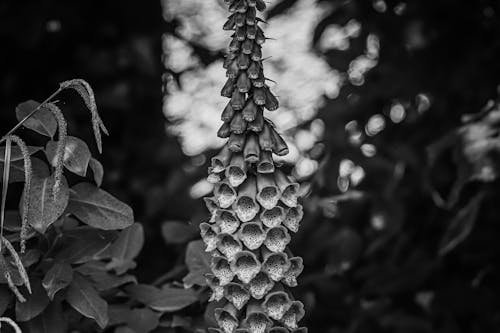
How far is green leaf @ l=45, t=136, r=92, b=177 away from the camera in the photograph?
212cm

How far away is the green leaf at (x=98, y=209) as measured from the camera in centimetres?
218

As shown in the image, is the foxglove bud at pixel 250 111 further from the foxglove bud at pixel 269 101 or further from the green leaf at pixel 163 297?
the green leaf at pixel 163 297

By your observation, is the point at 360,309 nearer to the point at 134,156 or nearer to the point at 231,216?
the point at 134,156

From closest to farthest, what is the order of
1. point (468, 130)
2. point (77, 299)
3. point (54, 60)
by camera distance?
point (77, 299), point (468, 130), point (54, 60)

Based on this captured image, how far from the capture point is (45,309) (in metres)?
2.21

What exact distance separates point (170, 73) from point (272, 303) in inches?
145

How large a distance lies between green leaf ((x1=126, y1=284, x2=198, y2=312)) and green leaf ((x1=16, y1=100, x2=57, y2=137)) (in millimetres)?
601

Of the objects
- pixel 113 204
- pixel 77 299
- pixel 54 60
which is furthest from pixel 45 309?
pixel 54 60

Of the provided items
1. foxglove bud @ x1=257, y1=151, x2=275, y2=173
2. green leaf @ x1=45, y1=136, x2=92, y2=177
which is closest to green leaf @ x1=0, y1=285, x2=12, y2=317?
green leaf @ x1=45, y1=136, x2=92, y2=177

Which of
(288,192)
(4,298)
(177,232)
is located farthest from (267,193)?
(177,232)

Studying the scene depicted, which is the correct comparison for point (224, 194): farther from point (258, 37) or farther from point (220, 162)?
point (258, 37)

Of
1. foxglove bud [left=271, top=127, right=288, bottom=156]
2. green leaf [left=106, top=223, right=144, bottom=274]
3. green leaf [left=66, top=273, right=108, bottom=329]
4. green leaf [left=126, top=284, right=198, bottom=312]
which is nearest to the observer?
foxglove bud [left=271, top=127, right=288, bottom=156]

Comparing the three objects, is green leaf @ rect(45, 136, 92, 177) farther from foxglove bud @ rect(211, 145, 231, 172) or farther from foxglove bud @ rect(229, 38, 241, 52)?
foxglove bud @ rect(229, 38, 241, 52)

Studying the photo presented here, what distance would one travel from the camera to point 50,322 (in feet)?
7.14
